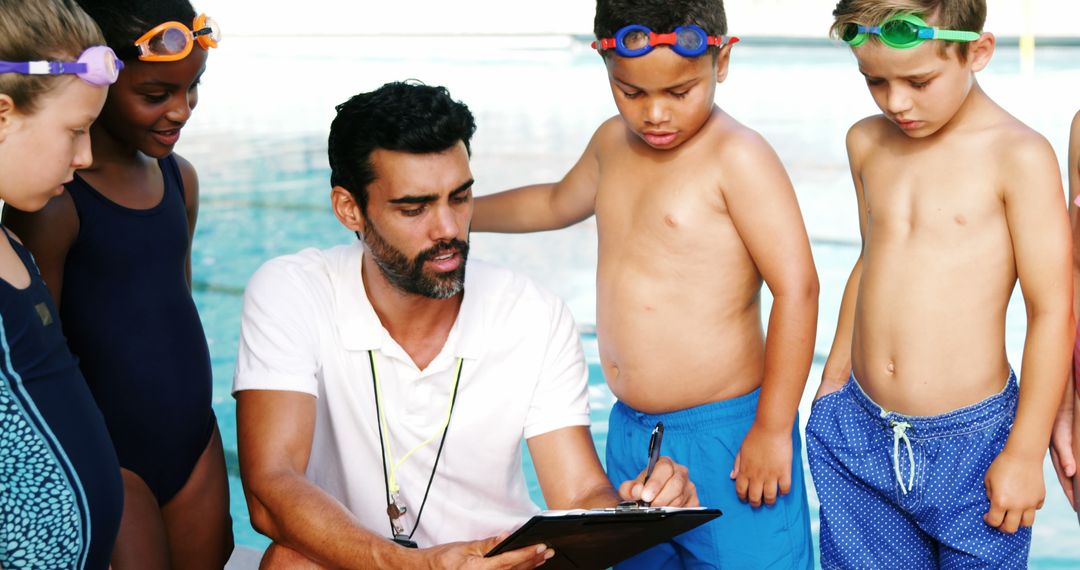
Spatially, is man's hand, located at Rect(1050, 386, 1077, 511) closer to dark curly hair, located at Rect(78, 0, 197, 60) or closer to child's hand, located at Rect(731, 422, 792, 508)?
child's hand, located at Rect(731, 422, 792, 508)

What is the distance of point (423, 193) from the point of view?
216cm

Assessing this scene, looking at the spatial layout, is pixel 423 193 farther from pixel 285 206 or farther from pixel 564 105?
pixel 564 105

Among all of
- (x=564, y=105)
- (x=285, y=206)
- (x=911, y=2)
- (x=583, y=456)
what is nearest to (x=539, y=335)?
(x=583, y=456)

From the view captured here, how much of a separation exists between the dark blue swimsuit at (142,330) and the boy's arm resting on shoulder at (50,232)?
3 cm

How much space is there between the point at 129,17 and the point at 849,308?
57.6 inches

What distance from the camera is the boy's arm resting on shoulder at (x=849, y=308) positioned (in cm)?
236

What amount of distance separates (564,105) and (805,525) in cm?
919

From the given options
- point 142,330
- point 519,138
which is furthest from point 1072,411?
point 519,138

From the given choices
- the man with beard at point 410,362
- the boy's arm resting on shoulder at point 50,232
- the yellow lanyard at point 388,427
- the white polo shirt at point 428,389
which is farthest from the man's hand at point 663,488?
the boy's arm resting on shoulder at point 50,232

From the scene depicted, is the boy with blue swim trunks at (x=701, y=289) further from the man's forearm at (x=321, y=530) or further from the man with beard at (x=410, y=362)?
the man's forearm at (x=321, y=530)

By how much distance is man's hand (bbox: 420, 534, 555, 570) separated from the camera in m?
1.87

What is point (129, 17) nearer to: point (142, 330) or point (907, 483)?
point (142, 330)

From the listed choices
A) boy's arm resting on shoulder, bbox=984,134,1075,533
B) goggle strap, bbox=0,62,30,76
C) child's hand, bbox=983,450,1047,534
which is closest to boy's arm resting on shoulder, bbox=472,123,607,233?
boy's arm resting on shoulder, bbox=984,134,1075,533

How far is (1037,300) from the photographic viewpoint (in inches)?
81.1
